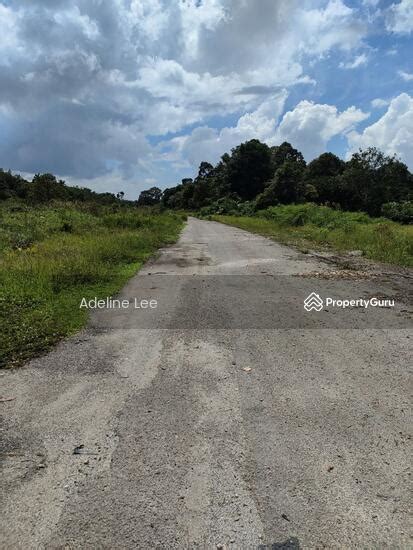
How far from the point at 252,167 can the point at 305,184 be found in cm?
1744

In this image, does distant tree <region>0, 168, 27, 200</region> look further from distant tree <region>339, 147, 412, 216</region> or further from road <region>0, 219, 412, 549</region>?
road <region>0, 219, 412, 549</region>

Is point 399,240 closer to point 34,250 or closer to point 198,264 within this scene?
point 198,264

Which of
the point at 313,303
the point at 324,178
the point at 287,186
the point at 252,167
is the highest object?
the point at 252,167

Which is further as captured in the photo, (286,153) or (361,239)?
(286,153)

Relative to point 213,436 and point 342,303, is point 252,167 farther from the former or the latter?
point 213,436

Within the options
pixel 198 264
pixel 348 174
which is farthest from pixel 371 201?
pixel 198 264

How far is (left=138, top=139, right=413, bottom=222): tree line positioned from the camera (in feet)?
149

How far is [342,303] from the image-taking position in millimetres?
7043

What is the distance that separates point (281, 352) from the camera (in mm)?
4797

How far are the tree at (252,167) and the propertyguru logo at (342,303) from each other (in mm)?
58522

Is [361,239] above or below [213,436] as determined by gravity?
above

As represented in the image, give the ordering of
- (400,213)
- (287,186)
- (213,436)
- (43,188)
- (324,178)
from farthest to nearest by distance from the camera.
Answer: (324,178), (287,186), (43,188), (400,213), (213,436)

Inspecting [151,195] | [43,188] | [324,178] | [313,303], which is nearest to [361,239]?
[313,303]

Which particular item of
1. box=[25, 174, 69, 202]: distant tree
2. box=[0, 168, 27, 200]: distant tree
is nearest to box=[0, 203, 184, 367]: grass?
box=[25, 174, 69, 202]: distant tree
